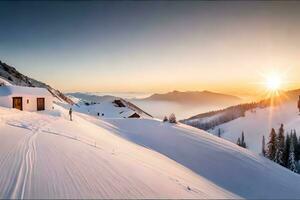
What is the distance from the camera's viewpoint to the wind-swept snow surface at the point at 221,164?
20.1m

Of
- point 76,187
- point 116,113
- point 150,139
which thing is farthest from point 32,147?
point 116,113

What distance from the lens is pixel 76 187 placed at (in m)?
8.58

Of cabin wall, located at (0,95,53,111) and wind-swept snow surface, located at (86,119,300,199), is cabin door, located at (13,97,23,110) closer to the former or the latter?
cabin wall, located at (0,95,53,111)

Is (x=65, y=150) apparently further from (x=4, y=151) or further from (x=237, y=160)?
(x=237, y=160)

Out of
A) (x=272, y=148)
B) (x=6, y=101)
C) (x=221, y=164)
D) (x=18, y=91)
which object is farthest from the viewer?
(x=272, y=148)

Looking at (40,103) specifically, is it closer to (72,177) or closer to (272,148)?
(72,177)

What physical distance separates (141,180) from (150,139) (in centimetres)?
2103

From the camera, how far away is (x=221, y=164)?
25047 mm

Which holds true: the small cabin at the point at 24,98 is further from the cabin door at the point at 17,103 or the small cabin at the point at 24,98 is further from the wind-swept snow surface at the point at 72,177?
the wind-swept snow surface at the point at 72,177

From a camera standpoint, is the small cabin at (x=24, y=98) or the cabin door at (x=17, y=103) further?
the cabin door at (x=17, y=103)

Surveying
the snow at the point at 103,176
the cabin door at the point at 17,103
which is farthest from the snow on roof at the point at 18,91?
the snow at the point at 103,176

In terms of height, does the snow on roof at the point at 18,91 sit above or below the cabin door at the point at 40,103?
above

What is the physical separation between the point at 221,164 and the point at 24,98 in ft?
Result: 103

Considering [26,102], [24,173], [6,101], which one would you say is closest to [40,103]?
[26,102]
